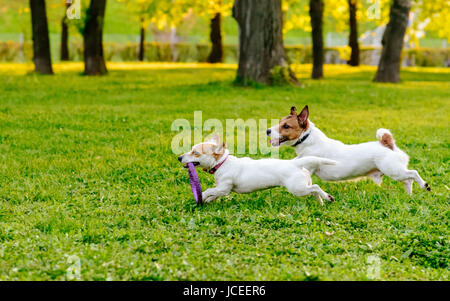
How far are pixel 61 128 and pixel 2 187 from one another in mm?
3362

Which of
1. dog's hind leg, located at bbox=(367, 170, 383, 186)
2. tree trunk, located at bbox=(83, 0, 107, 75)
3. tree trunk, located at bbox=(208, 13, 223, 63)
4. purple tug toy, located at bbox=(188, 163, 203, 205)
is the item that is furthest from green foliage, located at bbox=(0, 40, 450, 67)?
purple tug toy, located at bbox=(188, 163, 203, 205)

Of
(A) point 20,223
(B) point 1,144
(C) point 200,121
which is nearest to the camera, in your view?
(A) point 20,223

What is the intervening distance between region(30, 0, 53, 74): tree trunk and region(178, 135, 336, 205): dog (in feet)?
50.0

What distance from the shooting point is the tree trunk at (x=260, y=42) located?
47.1 ft

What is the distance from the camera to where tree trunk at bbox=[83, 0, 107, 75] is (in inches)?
735

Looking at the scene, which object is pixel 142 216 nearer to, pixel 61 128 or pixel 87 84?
pixel 61 128

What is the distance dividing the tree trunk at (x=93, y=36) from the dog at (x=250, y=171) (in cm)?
1468

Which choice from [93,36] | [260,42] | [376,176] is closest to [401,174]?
[376,176]

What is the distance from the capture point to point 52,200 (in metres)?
5.47

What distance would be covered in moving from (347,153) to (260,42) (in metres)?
9.38

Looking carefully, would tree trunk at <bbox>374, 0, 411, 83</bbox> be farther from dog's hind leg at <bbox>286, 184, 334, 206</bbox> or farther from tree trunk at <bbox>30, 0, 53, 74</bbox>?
dog's hind leg at <bbox>286, 184, 334, 206</bbox>

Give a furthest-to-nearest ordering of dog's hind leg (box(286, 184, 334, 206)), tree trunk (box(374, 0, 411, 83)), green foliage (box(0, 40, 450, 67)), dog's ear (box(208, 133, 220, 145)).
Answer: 1. green foliage (box(0, 40, 450, 67))
2. tree trunk (box(374, 0, 411, 83))
3. dog's ear (box(208, 133, 220, 145))
4. dog's hind leg (box(286, 184, 334, 206))

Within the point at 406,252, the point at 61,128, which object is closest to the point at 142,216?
the point at 406,252

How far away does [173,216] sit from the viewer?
4.95 m
